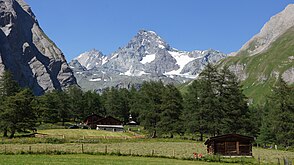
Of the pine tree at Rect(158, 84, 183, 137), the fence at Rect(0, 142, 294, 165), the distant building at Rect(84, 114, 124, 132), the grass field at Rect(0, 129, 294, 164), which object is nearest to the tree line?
the pine tree at Rect(158, 84, 183, 137)

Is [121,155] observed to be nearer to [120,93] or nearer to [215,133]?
[215,133]

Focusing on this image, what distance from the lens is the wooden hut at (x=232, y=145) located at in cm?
6038

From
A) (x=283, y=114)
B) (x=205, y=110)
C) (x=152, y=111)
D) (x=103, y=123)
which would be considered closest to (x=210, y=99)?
(x=205, y=110)

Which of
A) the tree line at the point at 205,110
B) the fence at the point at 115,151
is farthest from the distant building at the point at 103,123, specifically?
the fence at the point at 115,151

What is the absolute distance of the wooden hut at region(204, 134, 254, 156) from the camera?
60.4 m

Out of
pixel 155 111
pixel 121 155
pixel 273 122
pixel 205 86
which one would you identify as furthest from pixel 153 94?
pixel 121 155

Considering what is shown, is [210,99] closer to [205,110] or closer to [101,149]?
[205,110]

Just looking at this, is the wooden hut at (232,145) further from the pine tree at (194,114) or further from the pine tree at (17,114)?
the pine tree at (17,114)

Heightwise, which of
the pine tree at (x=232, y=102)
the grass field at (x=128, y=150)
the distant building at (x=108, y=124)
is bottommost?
the grass field at (x=128, y=150)

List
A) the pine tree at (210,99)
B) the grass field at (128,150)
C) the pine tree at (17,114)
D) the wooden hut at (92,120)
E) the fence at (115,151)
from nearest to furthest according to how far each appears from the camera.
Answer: the fence at (115,151)
the grass field at (128,150)
the pine tree at (17,114)
the pine tree at (210,99)
the wooden hut at (92,120)

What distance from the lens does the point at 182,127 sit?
9269cm

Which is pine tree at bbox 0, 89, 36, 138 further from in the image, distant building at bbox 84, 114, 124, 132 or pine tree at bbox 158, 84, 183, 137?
distant building at bbox 84, 114, 124, 132

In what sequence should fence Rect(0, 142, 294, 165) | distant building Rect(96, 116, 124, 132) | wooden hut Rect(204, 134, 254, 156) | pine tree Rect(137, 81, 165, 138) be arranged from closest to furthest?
1. fence Rect(0, 142, 294, 165)
2. wooden hut Rect(204, 134, 254, 156)
3. pine tree Rect(137, 81, 165, 138)
4. distant building Rect(96, 116, 124, 132)

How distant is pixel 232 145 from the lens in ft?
201
